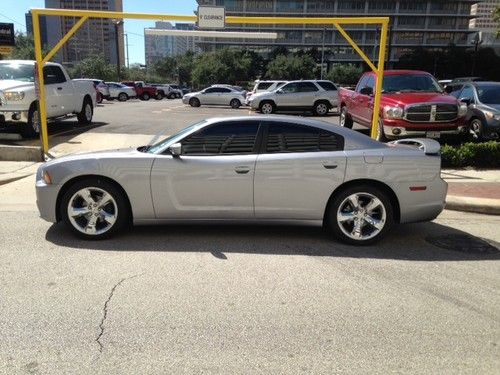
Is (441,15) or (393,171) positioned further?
(441,15)

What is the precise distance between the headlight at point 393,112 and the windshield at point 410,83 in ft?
4.38

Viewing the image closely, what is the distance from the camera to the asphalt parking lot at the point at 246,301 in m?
3.19

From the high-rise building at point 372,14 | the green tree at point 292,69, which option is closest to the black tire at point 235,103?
the green tree at point 292,69

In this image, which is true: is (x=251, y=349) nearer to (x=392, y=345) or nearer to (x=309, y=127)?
(x=392, y=345)

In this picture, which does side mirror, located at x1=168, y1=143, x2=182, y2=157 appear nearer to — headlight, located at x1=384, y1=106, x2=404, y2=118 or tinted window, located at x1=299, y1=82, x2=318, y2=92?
headlight, located at x1=384, y1=106, x2=404, y2=118

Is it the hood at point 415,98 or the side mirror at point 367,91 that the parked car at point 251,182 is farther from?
the side mirror at point 367,91

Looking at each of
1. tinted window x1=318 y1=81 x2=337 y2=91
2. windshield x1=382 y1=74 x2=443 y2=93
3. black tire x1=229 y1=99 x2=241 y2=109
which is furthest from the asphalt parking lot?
black tire x1=229 y1=99 x2=241 y2=109

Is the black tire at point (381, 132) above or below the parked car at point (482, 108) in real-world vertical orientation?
below

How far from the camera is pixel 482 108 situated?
12.0m

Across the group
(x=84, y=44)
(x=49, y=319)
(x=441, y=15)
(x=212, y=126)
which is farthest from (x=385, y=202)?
(x=441, y=15)

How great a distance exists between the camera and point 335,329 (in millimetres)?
3588

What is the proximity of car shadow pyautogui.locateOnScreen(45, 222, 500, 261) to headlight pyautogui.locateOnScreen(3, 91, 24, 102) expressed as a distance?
21.9 feet

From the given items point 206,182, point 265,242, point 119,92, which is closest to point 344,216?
point 265,242

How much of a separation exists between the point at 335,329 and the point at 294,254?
1.61 m
